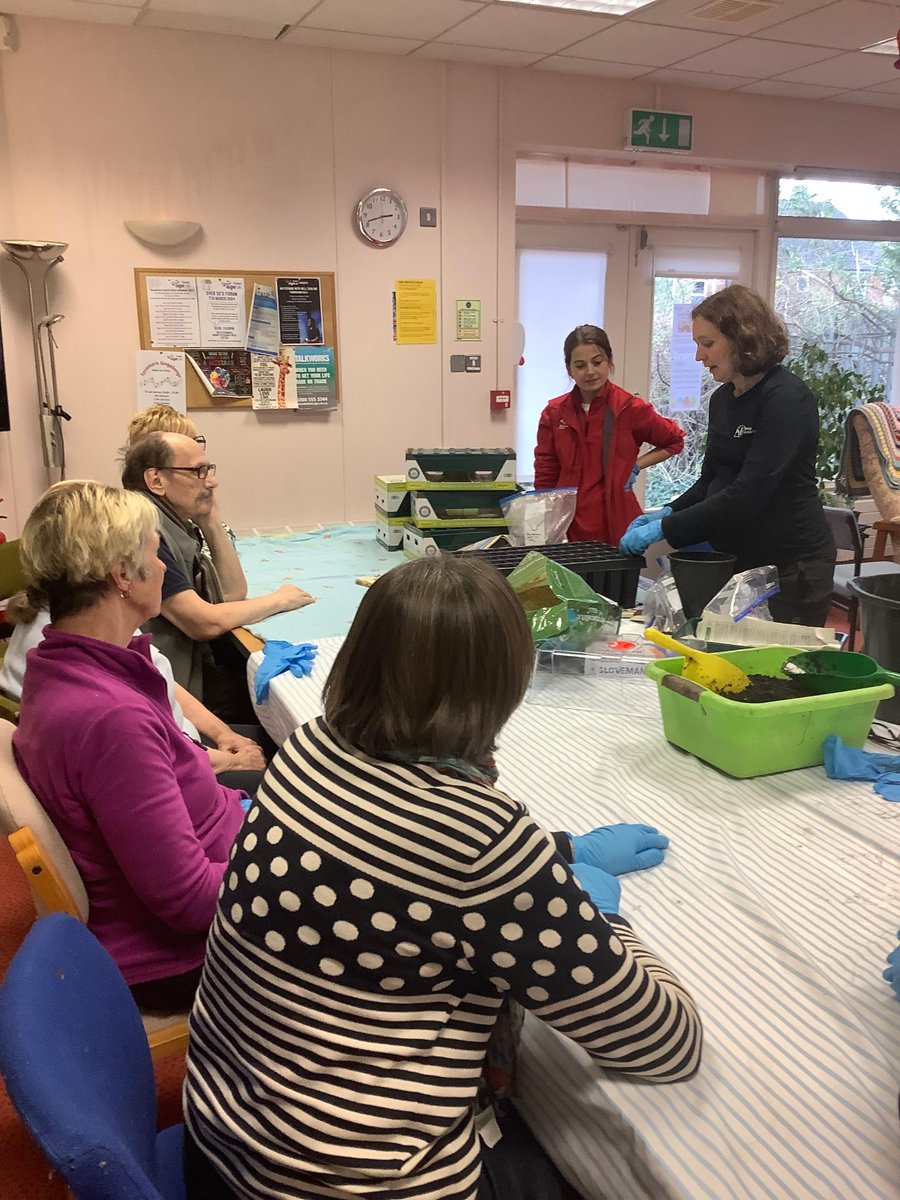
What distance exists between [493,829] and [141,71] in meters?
3.76

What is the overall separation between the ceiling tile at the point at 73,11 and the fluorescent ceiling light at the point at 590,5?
4.48 ft

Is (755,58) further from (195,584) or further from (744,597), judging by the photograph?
(195,584)

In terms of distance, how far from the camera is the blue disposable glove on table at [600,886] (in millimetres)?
1057

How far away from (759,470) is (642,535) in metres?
0.34

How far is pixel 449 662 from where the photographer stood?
2.73 ft

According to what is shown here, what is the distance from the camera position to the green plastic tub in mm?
1352

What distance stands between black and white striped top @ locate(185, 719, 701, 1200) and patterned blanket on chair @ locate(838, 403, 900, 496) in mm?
3829

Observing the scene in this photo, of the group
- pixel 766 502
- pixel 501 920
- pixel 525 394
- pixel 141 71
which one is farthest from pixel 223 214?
pixel 501 920

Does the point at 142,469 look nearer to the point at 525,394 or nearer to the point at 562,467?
the point at 562,467

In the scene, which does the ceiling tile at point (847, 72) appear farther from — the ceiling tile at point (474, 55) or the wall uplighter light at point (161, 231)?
the wall uplighter light at point (161, 231)

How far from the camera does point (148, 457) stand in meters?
2.31

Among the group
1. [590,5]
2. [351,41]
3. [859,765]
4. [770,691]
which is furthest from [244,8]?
[859,765]

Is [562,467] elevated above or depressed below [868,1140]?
above

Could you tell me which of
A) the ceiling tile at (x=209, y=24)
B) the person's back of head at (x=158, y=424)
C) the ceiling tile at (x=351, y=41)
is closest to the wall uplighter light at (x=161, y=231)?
the ceiling tile at (x=209, y=24)
